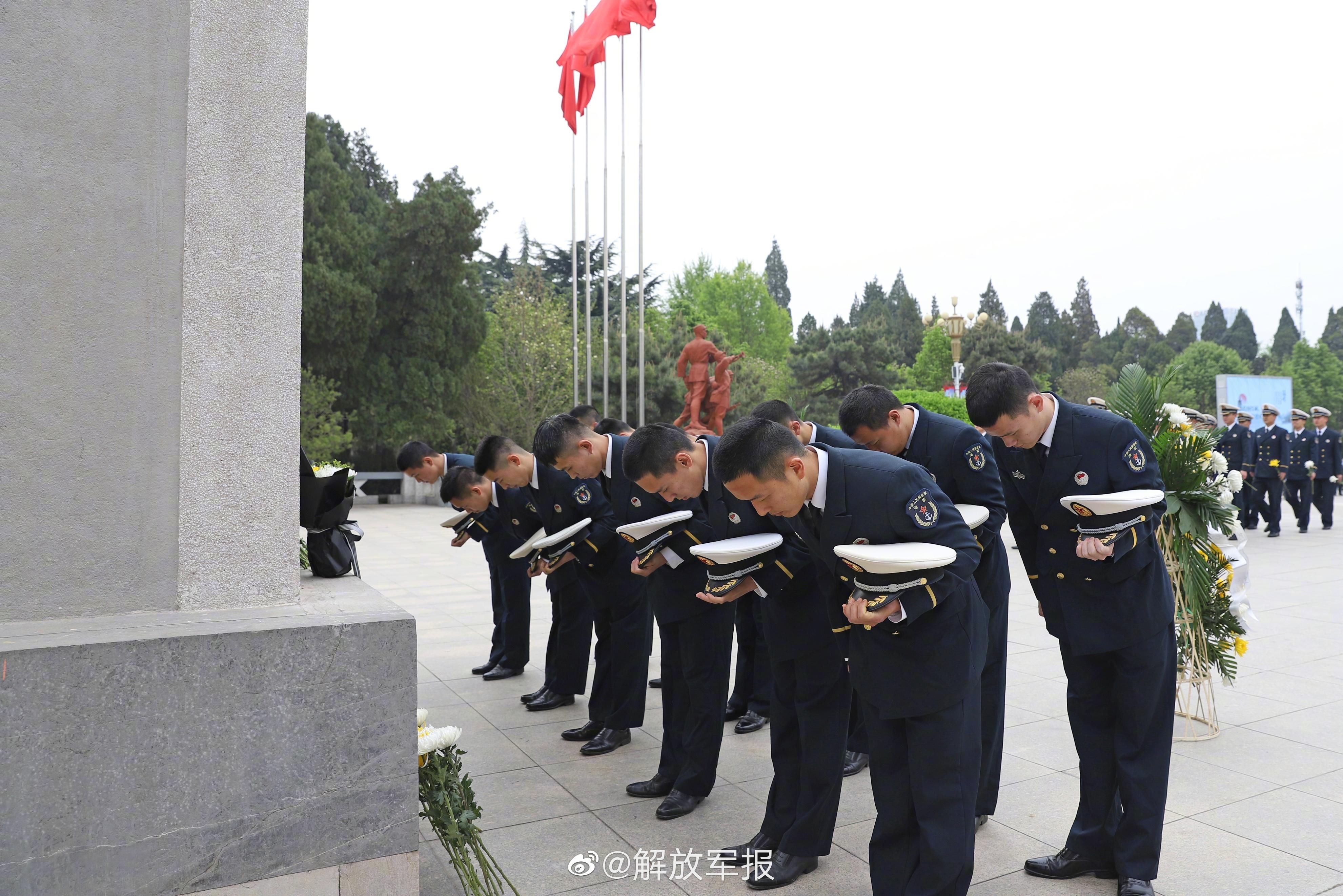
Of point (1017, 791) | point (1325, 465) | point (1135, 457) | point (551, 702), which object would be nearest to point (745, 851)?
point (1017, 791)

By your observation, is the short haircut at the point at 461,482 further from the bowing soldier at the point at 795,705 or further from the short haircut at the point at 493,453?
the bowing soldier at the point at 795,705

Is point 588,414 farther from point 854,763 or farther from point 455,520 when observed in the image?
point 854,763

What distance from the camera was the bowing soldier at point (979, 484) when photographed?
365cm

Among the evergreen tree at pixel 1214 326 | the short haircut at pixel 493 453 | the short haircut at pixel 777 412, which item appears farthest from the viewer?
the evergreen tree at pixel 1214 326

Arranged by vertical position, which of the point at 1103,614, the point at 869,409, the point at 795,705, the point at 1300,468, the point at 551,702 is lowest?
the point at 551,702

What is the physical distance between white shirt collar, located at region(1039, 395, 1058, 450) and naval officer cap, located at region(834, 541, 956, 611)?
991 mm

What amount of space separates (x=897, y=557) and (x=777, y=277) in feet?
233

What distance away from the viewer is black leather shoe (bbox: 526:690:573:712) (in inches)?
219

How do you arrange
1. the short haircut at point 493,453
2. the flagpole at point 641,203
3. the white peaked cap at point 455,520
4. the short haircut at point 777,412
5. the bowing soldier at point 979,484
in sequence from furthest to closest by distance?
the flagpole at point 641,203
the white peaked cap at point 455,520
the short haircut at point 493,453
the short haircut at point 777,412
the bowing soldier at point 979,484

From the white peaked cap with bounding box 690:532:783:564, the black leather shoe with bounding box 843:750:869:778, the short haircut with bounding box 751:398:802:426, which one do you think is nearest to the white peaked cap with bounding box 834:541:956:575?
the white peaked cap with bounding box 690:532:783:564

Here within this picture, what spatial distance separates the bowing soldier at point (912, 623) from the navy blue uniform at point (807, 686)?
50cm

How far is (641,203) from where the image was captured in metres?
17.0

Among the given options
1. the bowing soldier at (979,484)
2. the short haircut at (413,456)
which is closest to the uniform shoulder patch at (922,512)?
the bowing soldier at (979,484)

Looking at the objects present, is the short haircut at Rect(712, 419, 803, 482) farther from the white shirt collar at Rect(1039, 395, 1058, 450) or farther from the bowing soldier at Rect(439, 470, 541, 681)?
the bowing soldier at Rect(439, 470, 541, 681)
